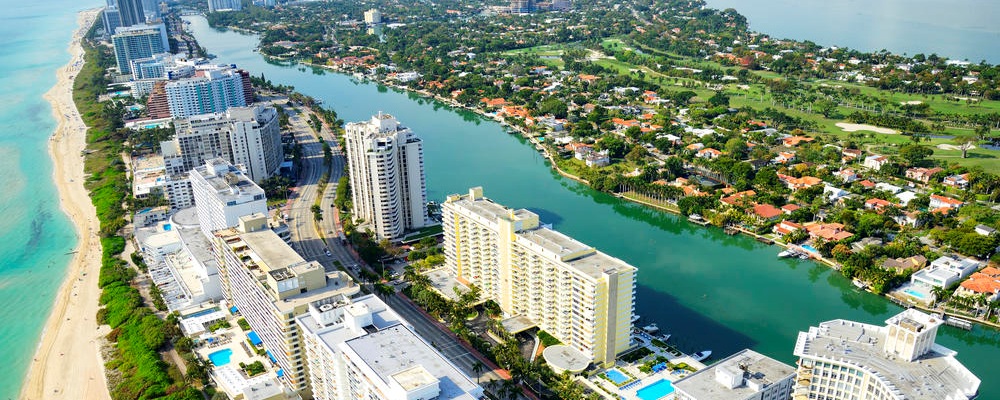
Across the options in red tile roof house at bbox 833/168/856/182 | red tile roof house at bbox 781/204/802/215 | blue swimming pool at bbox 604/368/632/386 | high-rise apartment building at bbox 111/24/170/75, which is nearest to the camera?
blue swimming pool at bbox 604/368/632/386

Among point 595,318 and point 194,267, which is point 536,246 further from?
point 194,267

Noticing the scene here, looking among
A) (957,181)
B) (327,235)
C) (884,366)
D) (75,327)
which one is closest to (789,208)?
(957,181)

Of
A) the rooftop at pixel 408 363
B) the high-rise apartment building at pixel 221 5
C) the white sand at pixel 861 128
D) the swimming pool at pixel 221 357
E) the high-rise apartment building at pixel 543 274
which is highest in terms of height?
the high-rise apartment building at pixel 221 5

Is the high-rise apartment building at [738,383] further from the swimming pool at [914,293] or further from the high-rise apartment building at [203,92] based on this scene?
the high-rise apartment building at [203,92]

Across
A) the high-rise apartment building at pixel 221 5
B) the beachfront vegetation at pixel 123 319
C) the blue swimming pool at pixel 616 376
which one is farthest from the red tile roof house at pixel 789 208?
the high-rise apartment building at pixel 221 5

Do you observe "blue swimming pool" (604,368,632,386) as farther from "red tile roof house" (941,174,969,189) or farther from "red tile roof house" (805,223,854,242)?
"red tile roof house" (941,174,969,189)

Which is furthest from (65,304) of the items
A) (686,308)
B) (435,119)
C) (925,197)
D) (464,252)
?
(925,197)

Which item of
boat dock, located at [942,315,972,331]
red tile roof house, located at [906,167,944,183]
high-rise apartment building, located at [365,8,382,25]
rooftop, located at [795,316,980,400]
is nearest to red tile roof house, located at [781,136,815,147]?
red tile roof house, located at [906,167,944,183]
